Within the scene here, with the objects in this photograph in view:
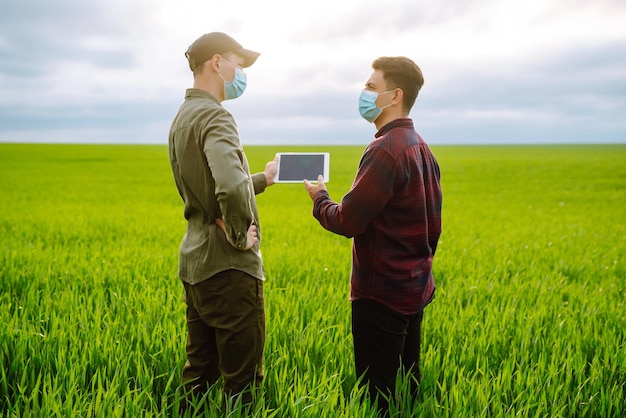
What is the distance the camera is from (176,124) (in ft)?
8.69

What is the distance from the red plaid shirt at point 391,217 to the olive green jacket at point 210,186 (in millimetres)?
514

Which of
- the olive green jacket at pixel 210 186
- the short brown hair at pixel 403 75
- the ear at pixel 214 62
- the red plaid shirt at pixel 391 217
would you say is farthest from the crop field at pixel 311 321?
the ear at pixel 214 62

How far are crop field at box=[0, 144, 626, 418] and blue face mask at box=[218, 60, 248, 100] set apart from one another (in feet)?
5.47

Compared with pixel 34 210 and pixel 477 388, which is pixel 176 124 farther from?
pixel 34 210

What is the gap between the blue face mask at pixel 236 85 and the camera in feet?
9.18

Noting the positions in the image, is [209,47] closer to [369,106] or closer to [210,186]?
[210,186]

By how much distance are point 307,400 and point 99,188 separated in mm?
17181

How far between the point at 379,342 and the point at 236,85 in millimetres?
1604

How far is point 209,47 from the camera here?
8.75ft

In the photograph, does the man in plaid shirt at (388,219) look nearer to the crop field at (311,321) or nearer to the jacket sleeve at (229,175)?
the crop field at (311,321)

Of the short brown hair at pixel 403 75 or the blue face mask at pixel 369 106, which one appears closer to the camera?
the short brown hair at pixel 403 75

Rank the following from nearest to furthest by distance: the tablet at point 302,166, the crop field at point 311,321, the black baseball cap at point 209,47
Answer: the black baseball cap at point 209,47 → the tablet at point 302,166 → the crop field at point 311,321

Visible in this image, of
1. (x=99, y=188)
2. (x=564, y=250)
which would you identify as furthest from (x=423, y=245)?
(x=99, y=188)

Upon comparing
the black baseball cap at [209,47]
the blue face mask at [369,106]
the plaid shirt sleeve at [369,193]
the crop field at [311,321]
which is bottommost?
the crop field at [311,321]
